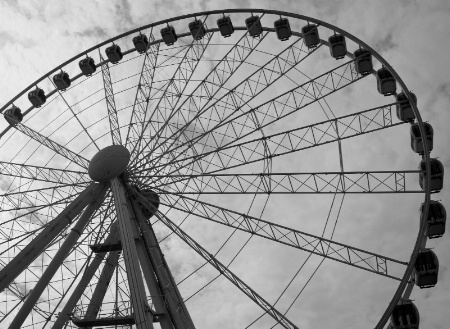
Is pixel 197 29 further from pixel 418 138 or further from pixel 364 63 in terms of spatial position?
pixel 418 138

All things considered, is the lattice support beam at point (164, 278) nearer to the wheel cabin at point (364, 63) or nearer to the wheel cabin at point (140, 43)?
the wheel cabin at point (140, 43)

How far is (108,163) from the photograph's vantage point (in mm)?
19828

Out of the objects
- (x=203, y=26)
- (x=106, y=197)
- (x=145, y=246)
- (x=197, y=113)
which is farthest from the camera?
(x=203, y=26)

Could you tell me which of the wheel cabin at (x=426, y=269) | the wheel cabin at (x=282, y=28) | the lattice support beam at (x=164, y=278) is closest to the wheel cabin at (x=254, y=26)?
the wheel cabin at (x=282, y=28)

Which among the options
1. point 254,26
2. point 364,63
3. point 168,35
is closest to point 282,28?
point 254,26

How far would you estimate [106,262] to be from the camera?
1984cm

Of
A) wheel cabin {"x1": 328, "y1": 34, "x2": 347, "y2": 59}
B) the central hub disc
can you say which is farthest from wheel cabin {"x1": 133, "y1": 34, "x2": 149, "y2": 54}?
wheel cabin {"x1": 328, "y1": 34, "x2": 347, "y2": 59}

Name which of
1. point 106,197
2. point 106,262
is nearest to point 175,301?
point 106,262

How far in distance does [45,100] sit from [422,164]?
18.1 meters

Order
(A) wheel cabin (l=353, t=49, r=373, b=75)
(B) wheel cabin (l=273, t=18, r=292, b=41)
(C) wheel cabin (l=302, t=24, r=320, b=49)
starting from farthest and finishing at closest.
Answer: (B) wheel cabin (l=273, t=18, r=292, b=41) → (C) wheel cabin (l=302, t=24, r=320, b=49) → (A) wheel cabin (l=353, t=49, r=373, b=75)

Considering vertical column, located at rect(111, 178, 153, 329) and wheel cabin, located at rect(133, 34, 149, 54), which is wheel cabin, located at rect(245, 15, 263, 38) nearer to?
wheel cabin, located at rect(133, 34, 149, 54)

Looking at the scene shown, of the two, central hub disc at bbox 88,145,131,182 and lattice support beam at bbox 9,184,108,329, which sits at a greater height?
central hub disc at bbox 88,145,131,182

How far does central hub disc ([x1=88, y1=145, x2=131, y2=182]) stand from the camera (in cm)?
1955

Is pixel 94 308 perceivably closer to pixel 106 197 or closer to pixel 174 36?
pixel 106 197
